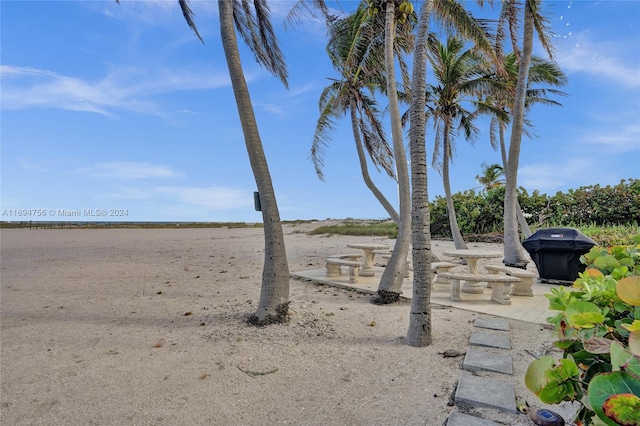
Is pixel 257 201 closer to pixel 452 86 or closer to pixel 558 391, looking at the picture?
pixel 558 391

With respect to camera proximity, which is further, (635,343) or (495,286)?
(495,286)

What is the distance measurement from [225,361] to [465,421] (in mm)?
2527

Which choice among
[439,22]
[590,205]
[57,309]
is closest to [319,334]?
[57,309]

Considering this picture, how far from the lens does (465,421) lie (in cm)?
260

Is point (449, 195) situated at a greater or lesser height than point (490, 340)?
greater

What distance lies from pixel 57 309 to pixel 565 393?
300 inches

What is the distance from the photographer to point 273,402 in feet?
10.3

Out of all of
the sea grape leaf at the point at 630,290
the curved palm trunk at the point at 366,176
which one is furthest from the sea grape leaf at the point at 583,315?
the curved palm trunk at the point at 366,176

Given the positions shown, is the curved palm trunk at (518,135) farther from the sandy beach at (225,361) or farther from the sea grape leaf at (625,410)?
the sea grape leaf at (625,410)

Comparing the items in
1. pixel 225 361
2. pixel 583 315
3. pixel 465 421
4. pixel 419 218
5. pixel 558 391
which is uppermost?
pixel 419 218

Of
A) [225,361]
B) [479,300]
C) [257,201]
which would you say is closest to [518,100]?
[479,300]

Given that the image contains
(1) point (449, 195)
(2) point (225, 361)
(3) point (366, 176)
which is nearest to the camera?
(2) point (225, 361)

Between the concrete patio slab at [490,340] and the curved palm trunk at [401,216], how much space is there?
1.87 metres

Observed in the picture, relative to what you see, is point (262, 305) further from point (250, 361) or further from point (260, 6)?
point (260, 6)
